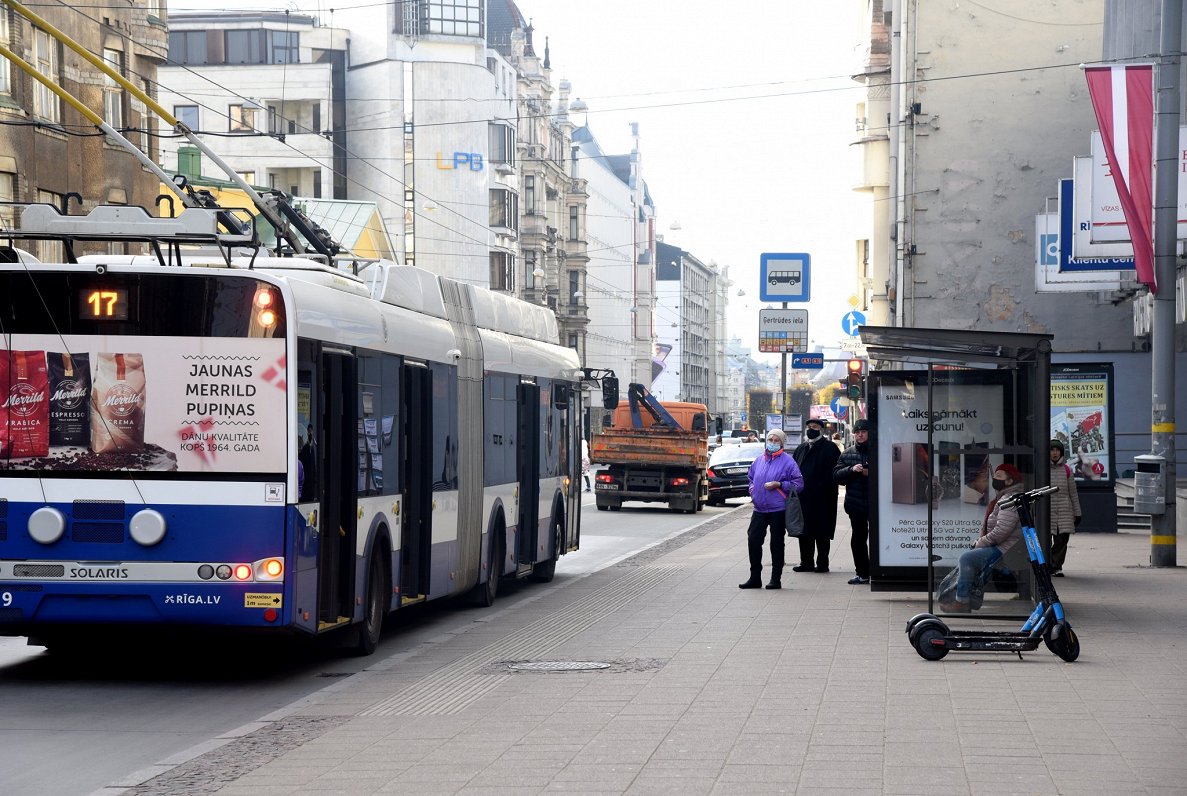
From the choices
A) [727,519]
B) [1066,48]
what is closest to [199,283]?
[727,519]

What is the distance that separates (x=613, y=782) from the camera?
722cm

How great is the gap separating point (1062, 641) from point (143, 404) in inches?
244

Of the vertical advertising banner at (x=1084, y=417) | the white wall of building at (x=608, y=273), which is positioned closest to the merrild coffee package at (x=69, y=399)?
the vertical advertising banner at (x=1084, y=417)

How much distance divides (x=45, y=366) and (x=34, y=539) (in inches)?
43.1

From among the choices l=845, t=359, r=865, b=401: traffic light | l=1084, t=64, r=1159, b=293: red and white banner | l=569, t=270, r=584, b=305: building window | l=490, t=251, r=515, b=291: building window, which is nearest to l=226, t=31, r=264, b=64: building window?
l=490, t=251, r=515, b=291: building window

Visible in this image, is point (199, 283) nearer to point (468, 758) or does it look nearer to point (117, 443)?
point (117, 443)

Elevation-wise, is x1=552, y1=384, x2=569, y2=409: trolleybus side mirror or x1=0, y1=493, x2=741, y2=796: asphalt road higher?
x1=552, y1=384, x2=569, y2=409: trolleybus side mirror

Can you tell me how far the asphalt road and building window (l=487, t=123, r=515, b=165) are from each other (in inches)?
2581

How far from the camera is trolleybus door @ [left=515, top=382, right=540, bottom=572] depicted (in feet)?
58.8

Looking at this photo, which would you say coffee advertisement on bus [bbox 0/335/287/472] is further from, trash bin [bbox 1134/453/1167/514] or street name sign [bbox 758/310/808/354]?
street name sign [bbox 758/310/808/354]

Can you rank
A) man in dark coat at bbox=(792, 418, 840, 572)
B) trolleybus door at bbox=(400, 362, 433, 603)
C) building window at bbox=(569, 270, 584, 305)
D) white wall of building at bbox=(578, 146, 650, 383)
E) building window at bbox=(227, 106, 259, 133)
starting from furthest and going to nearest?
white wall of building at bbox=(578, 146, 650, 383)
building window at bbox=(569, 270, 584, 305)
building window at bbox=(227, 106, 259, 133)
man in dark coat at bbox=(792, 418, 840, 572)
trolleybus door at bbox=(400, 362, 433, 603)

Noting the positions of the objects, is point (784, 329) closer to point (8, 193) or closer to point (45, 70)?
point (8, 193)

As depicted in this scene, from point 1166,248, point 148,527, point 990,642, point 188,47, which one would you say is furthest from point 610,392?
point 188,47

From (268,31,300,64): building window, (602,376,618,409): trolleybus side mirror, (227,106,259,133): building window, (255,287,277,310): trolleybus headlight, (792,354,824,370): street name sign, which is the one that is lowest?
(602,376,618,409): trolleybus side mirror
